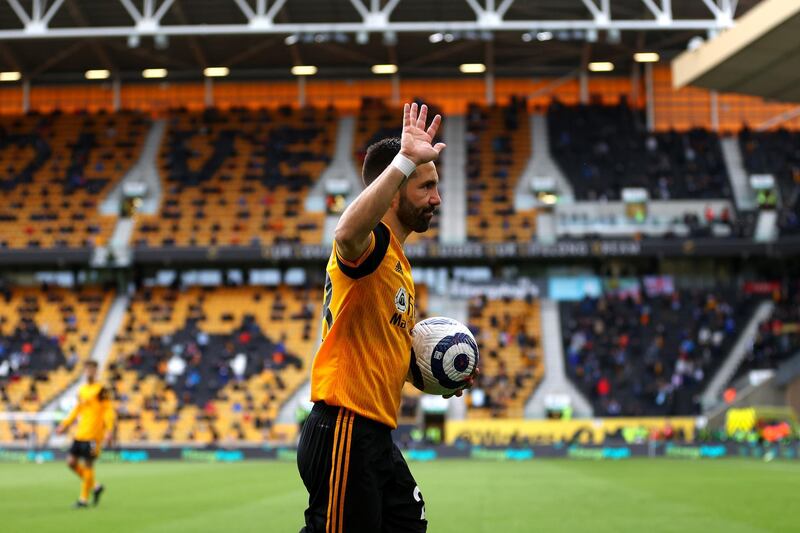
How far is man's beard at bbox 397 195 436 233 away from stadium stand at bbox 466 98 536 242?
132ft

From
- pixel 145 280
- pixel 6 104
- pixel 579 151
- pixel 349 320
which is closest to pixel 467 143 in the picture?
pixel 579 151

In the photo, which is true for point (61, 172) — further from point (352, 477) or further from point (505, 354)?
point (352, 477)

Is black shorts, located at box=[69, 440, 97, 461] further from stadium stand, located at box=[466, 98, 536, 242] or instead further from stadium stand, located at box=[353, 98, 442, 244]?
stadium stand, located at box=[353, 98, 442, 244]

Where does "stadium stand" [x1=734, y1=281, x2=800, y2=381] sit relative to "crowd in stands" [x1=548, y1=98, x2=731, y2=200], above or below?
below

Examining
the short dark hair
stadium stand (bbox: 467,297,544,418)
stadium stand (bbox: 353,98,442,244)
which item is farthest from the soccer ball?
stadium stand (bbox: 353,98,442,244)

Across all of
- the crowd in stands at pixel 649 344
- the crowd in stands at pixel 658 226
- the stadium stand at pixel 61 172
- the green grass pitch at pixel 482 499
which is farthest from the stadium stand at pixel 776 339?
the stadium stand at pixel 61 172

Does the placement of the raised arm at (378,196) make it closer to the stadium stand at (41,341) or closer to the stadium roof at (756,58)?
the stadium roof at (756,58)

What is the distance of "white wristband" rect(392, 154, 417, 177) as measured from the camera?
14.4 feet

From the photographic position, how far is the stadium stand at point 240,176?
47.0 m

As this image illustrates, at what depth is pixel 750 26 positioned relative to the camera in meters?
25.2

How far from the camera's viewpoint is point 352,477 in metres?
4.68

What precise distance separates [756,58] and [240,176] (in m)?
29.2

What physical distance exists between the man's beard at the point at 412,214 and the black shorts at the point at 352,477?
92 centimetres

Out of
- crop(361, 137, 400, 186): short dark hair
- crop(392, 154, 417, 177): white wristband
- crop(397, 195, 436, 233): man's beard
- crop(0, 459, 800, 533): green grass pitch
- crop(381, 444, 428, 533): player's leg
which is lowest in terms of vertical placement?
crop(0, 459, 800, 533): green grass pitch
